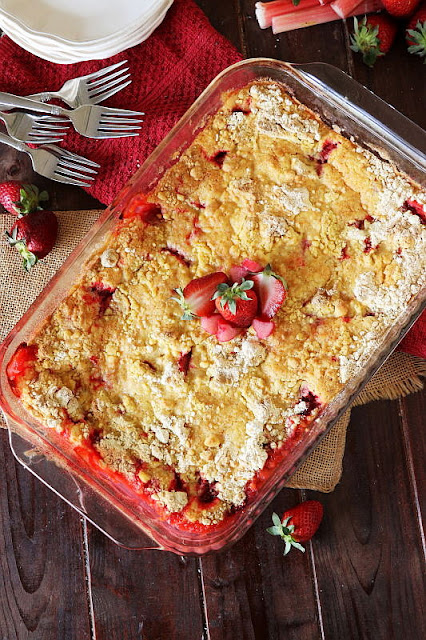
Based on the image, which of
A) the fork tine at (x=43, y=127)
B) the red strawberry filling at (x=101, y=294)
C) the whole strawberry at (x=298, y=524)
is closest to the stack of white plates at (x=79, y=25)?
the fork tine at (x=43, y=127)

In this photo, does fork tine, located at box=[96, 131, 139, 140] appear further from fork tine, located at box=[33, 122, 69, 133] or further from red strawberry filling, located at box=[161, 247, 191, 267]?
red strawberry filling, located at box=[161, 247, 191, 267]

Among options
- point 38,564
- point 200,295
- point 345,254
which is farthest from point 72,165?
point 38,564

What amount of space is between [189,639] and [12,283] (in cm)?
143

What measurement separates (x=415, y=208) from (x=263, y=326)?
62 cm

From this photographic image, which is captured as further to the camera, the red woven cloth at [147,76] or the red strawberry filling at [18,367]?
the red woven cloth at [147,76]

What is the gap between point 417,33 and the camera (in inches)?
92.1

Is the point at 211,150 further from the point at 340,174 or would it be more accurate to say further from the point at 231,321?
the point at 231,321

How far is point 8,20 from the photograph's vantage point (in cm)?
229

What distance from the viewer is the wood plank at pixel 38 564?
2436mm

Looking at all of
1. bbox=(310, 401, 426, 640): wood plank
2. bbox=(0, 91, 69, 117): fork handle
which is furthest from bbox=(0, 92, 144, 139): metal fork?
bbox=(310, 401, 426, 640): wood plank

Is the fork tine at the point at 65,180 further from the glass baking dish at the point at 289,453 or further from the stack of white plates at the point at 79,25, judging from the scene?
the stack of white plates at the point at 79,25

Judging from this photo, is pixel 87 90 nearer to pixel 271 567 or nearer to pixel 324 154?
pixel 324 154

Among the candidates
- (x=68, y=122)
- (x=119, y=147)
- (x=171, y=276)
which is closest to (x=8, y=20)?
(x=68, y=122)

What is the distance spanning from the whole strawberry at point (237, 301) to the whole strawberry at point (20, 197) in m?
0.81
